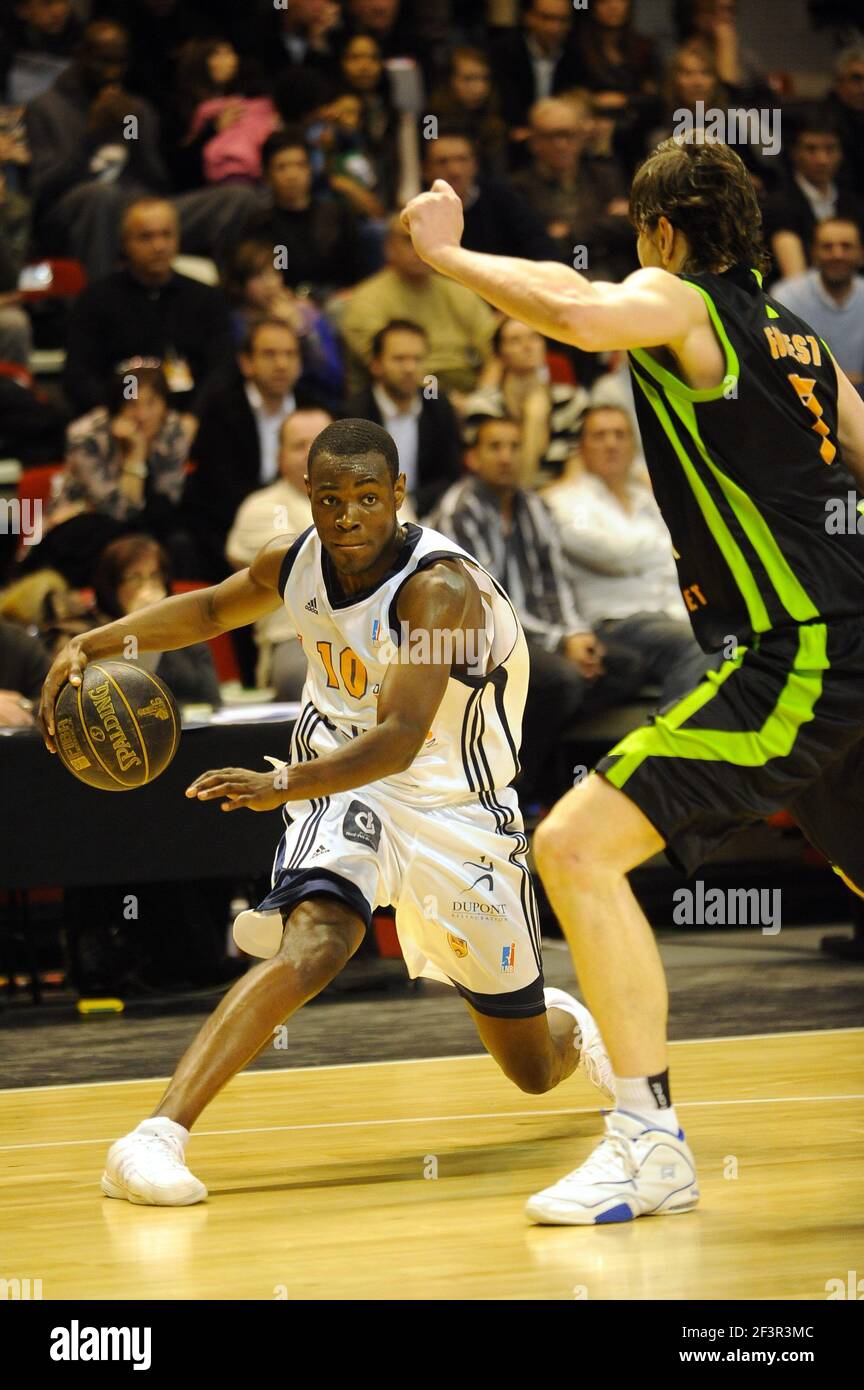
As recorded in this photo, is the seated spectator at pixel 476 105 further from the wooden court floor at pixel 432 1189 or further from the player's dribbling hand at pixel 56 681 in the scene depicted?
the player's dribbling hand at pixel 56 681

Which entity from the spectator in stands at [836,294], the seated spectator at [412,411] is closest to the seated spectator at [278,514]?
the seated spectator at [412,411]

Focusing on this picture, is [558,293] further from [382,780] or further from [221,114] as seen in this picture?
[221,114]

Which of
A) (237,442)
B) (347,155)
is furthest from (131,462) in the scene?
(347,155)

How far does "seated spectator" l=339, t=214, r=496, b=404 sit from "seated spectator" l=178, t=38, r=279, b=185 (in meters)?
1.16

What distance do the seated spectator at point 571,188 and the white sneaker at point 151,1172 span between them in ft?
23.0

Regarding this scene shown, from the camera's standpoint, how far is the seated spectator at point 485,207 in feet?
32.5

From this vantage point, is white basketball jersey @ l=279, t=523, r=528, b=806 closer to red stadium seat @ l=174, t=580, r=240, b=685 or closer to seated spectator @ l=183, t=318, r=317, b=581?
red stadium seat @ l=174, t=580, r=240, b=685

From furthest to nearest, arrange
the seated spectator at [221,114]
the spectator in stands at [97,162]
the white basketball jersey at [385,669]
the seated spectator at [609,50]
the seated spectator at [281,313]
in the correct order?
the seated spectator at [609,50] → the seated spectator at [221,114] → the spectator in stands at [97,162] → the seated spectator at [281,313] → the white basketball jersey at [385,669]

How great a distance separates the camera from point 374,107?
35.2 feet

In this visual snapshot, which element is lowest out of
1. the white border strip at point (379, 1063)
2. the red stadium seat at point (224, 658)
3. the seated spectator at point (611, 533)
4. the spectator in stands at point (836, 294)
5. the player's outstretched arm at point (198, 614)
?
the white border strip at point (379, 1063)

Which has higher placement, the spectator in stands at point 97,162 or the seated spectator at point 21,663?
the spectator in stands at point 97,162

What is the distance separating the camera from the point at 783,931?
26.8 feet

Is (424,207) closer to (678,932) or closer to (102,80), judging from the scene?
(678,932)

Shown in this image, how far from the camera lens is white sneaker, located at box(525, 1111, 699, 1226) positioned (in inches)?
143
